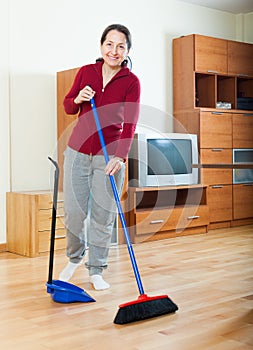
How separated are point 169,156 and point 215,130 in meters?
0.67

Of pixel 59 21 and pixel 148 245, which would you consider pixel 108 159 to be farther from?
pixel 59 21

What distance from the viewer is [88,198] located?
9.23 feet

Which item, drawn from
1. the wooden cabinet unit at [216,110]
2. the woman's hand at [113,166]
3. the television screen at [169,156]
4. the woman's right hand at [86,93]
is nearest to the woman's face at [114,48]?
the woman's right hand at [86,93]

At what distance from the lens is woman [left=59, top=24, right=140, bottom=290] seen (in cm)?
270

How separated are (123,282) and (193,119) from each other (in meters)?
2.49

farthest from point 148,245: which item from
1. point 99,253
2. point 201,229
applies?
point 99,253

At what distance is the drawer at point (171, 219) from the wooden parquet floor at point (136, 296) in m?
0.45

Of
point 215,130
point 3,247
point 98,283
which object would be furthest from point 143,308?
point 215,130

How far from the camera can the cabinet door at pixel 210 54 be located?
523 cm

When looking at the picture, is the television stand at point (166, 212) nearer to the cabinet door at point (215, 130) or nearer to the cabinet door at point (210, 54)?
the cabinet door at point (215, 130)

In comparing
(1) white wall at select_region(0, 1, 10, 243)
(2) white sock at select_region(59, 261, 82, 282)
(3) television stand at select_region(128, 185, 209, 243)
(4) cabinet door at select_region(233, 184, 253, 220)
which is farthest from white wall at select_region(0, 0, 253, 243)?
(2) white sock at select_region(59, 261, 82, 282)

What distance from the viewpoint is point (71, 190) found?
9.06 ft

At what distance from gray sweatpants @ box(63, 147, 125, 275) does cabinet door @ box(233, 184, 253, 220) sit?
2888 mm

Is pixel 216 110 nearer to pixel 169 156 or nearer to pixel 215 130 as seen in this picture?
pixel 215 130
